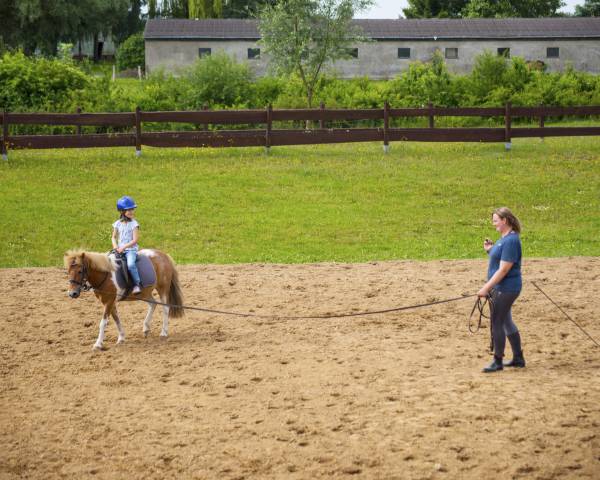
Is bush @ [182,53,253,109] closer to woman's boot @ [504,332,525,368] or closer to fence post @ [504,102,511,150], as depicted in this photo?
fence post @ [504,102,511,150]

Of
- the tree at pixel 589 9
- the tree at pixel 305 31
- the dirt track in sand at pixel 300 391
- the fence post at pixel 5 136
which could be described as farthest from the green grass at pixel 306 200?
the tree at pixel 589 9

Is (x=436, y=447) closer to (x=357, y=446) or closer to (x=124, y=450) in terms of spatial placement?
(x=357, y=446)

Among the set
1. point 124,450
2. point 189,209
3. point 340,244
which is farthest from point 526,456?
point 189,209

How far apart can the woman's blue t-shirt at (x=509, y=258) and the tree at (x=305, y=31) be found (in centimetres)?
2448

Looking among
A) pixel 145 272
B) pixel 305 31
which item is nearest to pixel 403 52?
pixel 305 31

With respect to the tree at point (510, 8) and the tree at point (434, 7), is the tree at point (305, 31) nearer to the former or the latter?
the tree at point (510, 8)

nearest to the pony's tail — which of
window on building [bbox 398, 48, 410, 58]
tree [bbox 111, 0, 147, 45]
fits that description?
window on building [bbox 398, 48, 410, 58]

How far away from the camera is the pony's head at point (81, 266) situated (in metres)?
10.7

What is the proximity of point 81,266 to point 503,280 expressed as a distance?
512cm

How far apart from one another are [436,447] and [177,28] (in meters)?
46.3

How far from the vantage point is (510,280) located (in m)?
9.34

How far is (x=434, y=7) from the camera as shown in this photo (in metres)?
69.3

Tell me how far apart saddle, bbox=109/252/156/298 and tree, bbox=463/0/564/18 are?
187ft

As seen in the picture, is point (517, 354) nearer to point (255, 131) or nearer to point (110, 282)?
point (110, 282)
